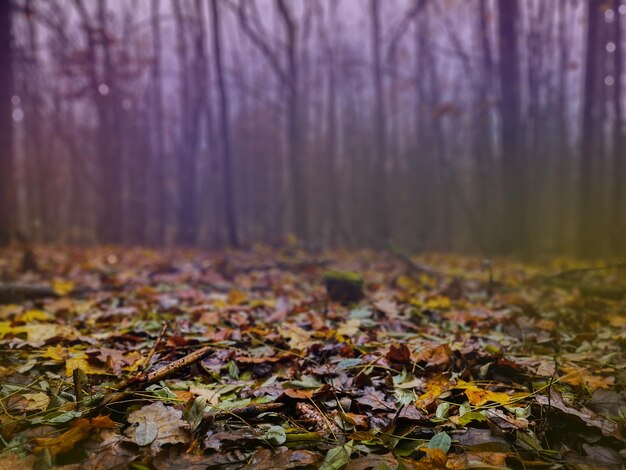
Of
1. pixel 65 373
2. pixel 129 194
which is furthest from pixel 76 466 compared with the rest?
pixel 129 194

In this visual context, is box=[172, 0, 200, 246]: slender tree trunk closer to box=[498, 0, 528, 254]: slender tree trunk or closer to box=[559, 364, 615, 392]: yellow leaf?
box=[498, 0, 528, 254]: slender tree trunk

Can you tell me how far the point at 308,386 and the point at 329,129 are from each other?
16578 mm

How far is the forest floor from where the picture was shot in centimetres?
124

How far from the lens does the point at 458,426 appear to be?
1.39m

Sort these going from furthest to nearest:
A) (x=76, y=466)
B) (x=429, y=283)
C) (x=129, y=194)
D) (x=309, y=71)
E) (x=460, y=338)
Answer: (x=309, y=71), (x=129, y=194), (x=429, y=283), (x=460, y=338), (x=76, y=466)

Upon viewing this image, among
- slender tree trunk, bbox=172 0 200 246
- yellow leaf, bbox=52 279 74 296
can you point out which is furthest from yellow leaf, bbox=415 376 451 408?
slender tree trunk, bbox=172 0 200 246

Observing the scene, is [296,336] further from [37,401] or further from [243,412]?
[37,401]

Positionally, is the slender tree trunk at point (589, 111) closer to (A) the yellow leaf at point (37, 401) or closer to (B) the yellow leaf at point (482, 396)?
(B) the yellow leaf at point (482, 396)

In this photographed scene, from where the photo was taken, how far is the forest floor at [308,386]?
1.24 meters

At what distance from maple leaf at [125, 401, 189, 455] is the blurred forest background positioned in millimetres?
7060

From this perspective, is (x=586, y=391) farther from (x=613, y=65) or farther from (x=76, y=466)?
(x=613, y=65)

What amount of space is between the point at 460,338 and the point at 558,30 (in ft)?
51.7

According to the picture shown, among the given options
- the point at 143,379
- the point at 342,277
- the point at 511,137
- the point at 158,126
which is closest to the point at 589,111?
the point at 511,137

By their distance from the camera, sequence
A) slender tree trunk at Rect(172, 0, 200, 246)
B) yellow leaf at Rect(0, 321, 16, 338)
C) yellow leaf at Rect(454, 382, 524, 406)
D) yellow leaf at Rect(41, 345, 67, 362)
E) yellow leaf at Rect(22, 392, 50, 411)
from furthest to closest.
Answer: slender tree trunk at Rect(172, 0, 200, 246), yellow leaf at Rect(0, 321, 16, 338), yellow leaf at Rect(41, 345, 67, 362), yellow leaf at Rect(454, 382, 524, 406), yellow leaf at Rect(22, 392, 50, 411)
